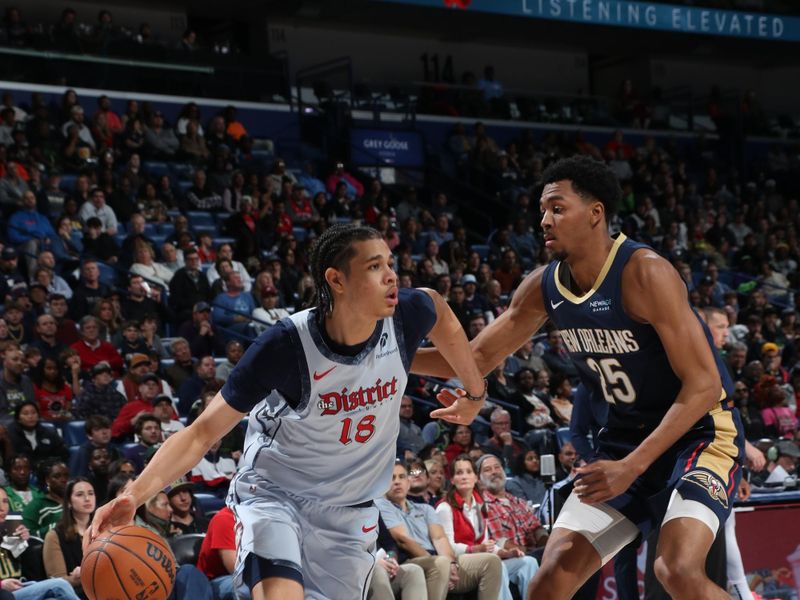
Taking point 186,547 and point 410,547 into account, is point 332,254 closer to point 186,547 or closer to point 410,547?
point 186,547

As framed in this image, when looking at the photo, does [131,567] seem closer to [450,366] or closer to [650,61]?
[450,366]

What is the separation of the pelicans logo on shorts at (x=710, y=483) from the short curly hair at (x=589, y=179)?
45.4 inches

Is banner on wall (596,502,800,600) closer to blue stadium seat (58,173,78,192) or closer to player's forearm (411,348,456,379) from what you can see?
player's forearm (411,348,456,379)

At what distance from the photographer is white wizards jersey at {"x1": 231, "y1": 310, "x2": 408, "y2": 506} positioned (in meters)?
4.13

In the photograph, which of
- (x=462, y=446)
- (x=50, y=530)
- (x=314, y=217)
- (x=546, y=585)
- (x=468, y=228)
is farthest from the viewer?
(x=468, y=228)

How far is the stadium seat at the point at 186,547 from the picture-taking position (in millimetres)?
7703

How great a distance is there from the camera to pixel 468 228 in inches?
760

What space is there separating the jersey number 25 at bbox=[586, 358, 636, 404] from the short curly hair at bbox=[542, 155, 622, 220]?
2.12 ft

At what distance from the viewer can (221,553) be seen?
7.36 meters

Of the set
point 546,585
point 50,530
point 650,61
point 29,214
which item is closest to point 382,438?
point 546,585

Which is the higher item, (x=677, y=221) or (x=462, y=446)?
(x=677, y=221)

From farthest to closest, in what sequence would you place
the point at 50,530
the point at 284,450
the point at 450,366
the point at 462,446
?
1. the point at 462,446
2. the point at 50,530
3. the point at 450,366
4. the point at 284,450

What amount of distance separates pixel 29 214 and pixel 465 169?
9035 mm

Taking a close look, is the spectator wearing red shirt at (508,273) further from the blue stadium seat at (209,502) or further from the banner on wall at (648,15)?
the blue stadium seat at (209,502)
